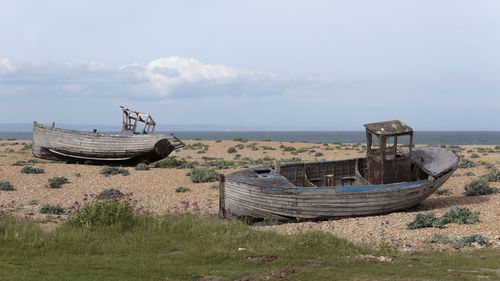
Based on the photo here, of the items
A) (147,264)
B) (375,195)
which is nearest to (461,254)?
(375,195)

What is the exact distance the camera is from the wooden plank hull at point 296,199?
512 inches

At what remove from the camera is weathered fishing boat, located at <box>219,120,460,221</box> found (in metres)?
13.1

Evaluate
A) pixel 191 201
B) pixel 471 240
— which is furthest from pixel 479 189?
pixel 191 201

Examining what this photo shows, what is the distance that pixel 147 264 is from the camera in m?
8.65

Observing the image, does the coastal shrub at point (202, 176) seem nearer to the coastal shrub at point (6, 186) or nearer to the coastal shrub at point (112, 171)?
the coastal shrub at point (112, 171)

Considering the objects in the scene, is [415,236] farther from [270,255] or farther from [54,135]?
[54,135]

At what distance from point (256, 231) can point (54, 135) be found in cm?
2308

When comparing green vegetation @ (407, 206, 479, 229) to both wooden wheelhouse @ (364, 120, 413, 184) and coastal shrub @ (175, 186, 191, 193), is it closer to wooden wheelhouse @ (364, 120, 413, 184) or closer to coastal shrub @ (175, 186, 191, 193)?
wooden wheelhouse @ (364, 120, 413, 184)

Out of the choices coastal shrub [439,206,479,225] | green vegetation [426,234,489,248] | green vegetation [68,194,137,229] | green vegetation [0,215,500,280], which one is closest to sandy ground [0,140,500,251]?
green vegetation [426,234,489,248]

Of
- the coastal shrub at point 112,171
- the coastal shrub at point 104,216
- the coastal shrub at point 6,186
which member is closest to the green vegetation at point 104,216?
the coastal shrub at point 104,216

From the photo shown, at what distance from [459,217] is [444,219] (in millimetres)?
642

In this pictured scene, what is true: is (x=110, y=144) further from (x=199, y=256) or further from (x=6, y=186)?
(x=199, y=256)

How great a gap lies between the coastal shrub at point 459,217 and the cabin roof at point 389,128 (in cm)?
347

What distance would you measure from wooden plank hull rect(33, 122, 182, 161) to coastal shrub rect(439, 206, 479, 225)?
1896 cm
